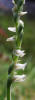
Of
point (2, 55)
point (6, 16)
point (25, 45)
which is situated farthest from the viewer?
point (6, 16)

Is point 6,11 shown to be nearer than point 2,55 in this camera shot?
No

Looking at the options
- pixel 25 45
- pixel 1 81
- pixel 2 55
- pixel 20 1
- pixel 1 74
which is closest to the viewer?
pixel 20 1

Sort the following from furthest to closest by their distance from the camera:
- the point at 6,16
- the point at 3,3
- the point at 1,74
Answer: the point at 6,16 → the point at 3,3 → the point at 1,74

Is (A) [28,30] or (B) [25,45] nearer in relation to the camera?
(B) [25,45]

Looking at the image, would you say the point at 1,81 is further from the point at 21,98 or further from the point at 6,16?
the point at 6,16

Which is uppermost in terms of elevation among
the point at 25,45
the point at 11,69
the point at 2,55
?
the point at 11,69

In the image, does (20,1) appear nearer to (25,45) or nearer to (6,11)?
(25,45)

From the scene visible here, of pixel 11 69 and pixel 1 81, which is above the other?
pixel 11 69

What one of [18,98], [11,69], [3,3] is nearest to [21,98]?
[18,98]

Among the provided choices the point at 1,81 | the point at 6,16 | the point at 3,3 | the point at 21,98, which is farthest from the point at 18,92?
the point at 6,16
